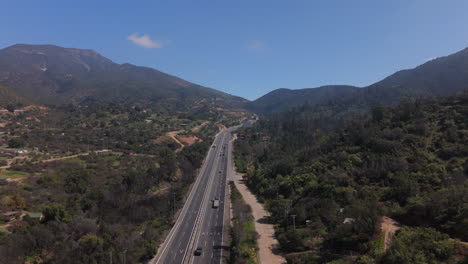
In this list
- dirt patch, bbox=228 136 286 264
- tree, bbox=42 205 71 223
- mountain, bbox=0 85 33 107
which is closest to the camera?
dirt patch, bbox=228 136 286 264

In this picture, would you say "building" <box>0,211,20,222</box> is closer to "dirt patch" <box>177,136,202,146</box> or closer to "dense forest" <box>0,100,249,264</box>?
"dense forest" <box>0,100,249,264</box>

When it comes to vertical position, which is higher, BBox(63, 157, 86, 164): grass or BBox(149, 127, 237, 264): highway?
BBox(63, 157, 86, 164): grass

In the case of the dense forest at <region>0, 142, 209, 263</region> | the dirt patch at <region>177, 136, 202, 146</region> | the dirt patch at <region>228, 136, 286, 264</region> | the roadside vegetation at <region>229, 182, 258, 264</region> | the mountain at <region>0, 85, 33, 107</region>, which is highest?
the mountain at <region>0, 85, 33, 107</region>

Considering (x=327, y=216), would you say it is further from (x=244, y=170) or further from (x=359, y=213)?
(x=244, y=170)

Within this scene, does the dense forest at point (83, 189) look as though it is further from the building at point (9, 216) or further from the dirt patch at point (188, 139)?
the dirt patch at point (188, 139)

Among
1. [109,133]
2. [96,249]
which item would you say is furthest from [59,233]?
[109,133]

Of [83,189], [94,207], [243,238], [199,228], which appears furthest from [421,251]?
[83,189]

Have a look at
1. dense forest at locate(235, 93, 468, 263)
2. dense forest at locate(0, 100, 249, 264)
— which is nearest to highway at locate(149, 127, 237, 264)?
dense forest at locate(0, 100, 249, 264)
